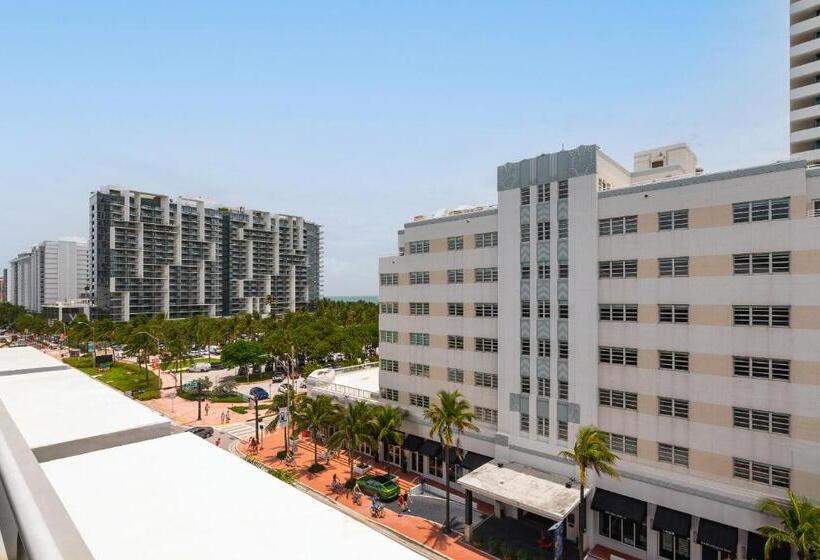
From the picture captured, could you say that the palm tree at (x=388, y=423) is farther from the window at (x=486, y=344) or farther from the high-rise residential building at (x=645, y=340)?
the window at (x=486, y=344)

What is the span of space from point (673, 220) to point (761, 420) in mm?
13696

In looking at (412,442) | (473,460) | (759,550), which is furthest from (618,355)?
(412,442)

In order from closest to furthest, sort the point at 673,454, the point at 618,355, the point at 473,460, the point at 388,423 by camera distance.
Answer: the point at 673,454, the point at 618,355, the point at 473,460, the point at 388,423

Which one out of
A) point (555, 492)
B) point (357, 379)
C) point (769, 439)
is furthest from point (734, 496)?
point (357, 379)

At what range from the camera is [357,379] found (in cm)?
6291

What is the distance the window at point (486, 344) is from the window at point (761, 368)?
58.2 feet

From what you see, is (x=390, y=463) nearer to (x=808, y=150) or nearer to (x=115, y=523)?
(x=115, y=523)

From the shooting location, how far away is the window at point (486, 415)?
136 ft

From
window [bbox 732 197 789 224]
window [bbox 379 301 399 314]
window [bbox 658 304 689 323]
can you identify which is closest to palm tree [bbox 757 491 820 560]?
window [bbox 658 304 689 323]

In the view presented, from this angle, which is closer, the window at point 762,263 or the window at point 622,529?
the window at point 762,263

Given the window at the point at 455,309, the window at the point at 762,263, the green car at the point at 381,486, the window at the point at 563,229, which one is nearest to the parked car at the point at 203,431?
the green car at the point at 381,486

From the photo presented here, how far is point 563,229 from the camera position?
36.3 meters

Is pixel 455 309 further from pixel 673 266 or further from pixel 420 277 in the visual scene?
pixel 673 266

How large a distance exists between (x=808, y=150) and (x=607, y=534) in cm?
7344
